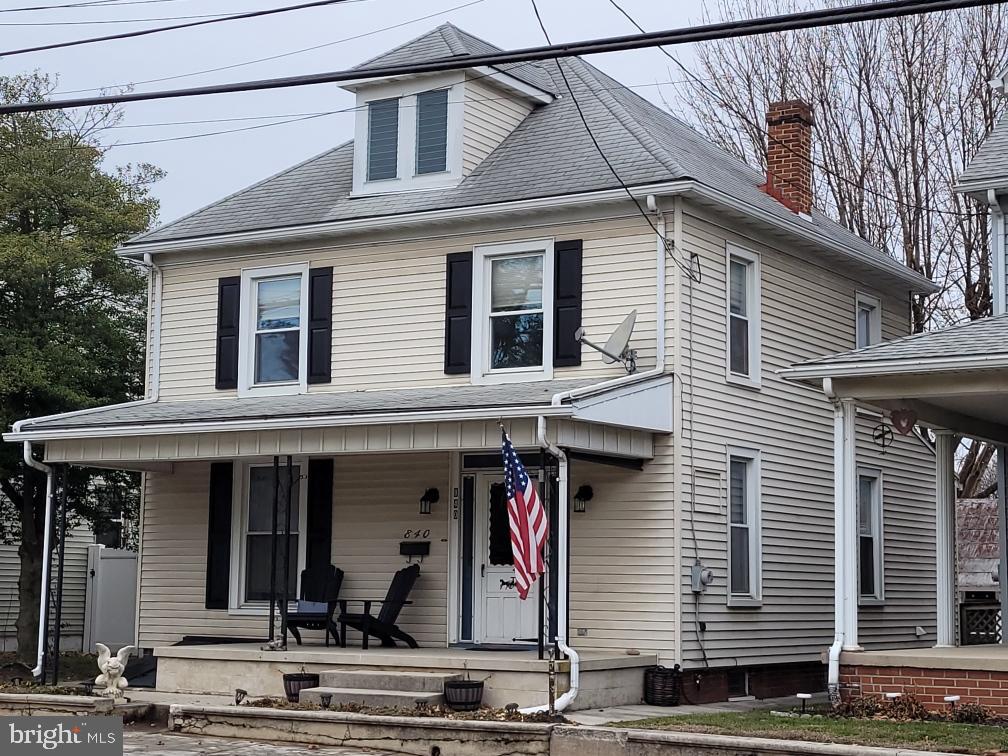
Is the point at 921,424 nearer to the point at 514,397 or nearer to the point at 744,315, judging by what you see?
the point at 744,315

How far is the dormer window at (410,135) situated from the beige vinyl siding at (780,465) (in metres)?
3.46

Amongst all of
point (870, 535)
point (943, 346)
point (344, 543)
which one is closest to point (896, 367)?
point (943, 346)

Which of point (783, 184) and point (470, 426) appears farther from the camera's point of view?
point (783, 184)

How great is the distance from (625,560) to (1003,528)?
433 centimetres

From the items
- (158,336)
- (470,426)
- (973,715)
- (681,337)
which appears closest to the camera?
(973,715)

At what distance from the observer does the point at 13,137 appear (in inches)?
873

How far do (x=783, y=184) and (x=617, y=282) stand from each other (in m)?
4.40

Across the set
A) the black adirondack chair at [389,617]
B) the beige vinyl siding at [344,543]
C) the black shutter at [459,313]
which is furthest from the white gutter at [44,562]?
the black shutter at [459,313]

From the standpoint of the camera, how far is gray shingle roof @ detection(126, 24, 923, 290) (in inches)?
668

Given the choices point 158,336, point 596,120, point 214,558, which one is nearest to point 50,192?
point 158,336

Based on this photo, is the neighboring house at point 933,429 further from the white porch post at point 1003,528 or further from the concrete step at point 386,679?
the concrete step at point 386,679

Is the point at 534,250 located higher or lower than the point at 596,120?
lower

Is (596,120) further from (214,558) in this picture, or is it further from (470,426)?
(214,558)

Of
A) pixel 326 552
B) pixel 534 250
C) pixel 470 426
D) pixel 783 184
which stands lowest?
pixel 326 552
